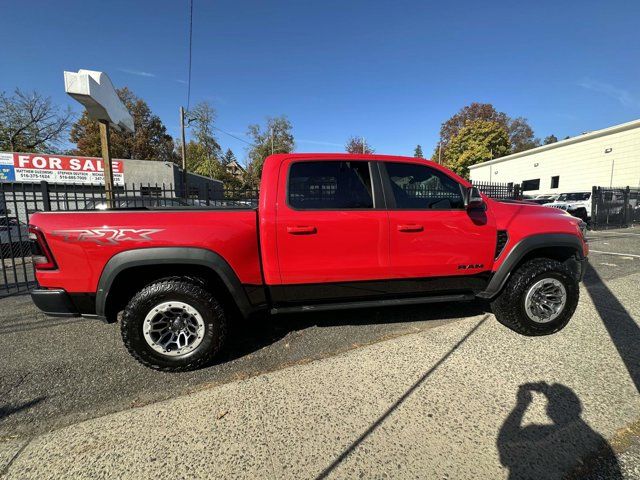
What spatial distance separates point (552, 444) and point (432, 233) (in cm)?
177

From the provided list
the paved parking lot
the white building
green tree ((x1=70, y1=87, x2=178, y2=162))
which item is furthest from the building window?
green tree ((x1=70, y1=87, x2=178, y2=162))

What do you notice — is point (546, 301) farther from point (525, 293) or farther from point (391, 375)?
point (391, 375)

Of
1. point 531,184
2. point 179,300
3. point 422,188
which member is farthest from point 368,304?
point 531,184

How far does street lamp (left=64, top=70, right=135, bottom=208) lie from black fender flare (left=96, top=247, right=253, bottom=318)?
2699 millimetres

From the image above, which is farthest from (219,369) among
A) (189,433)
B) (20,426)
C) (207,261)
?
(20,426)

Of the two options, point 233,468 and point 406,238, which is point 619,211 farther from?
point 233,468

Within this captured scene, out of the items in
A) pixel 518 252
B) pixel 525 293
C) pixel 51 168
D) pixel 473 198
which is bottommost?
pixel 525 293

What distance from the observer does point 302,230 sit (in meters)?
2.76

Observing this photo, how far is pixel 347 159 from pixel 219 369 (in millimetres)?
2296

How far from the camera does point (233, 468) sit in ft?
5.72

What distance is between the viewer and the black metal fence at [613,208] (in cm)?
1366

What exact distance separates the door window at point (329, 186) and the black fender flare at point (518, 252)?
1561 millimetres

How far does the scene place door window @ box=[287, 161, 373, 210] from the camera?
2.89 metres

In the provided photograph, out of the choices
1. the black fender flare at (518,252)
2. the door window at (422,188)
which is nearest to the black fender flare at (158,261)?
the door window at (422,188)
